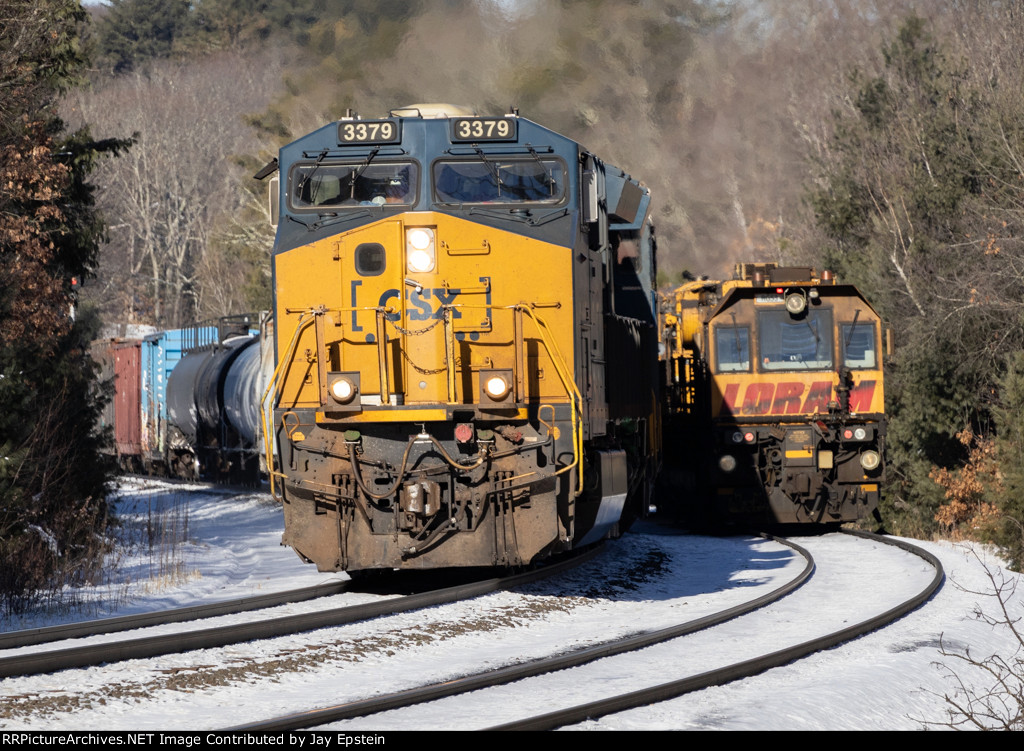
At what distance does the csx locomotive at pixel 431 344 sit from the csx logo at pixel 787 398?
24.4 ft

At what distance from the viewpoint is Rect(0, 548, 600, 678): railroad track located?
8.02 metres

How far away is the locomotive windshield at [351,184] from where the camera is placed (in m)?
10.9

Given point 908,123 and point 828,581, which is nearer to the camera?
point 828,581

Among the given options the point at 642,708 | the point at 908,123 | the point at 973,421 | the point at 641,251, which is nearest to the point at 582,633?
the point at 642,708

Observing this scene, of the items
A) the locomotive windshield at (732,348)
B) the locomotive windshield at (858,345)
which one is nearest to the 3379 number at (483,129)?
the locomotive windshield at (732,348)

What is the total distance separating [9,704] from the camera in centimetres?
711

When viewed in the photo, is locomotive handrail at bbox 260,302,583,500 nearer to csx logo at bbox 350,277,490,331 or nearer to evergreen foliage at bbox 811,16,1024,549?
csx logo at bbox 350,277,490,331

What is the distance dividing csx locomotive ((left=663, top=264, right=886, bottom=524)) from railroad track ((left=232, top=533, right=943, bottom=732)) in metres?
6.52

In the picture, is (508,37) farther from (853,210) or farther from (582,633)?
(582,633)

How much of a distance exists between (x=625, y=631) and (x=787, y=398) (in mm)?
8381

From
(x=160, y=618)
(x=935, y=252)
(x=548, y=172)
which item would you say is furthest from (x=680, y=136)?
(x=160, y=618)

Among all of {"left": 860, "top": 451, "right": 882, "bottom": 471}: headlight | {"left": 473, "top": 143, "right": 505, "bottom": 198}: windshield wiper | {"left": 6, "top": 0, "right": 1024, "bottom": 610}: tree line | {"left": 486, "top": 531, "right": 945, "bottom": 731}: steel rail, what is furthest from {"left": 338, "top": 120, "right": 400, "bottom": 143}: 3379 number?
{"left": 860, "top": 451, "right": 882, "bottom": 471}: headlight

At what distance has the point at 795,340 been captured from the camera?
18016 millimetres

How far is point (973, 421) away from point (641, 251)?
12350mm
